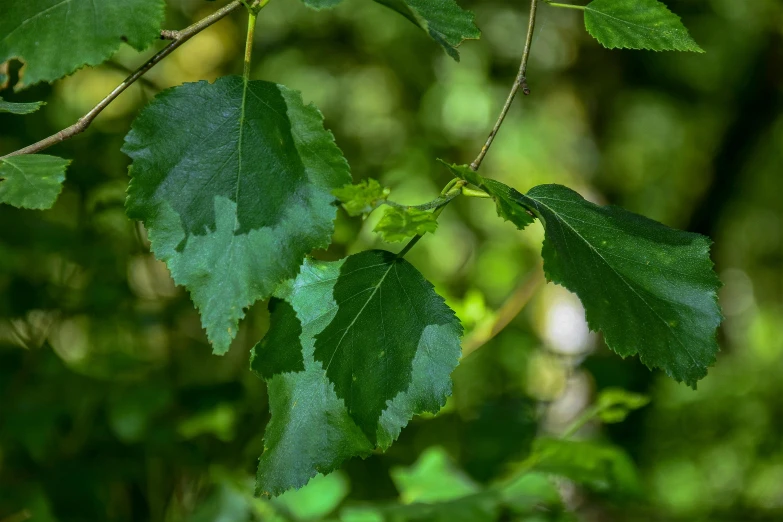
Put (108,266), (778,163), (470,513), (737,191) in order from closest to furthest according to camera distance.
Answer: (470,513) < (108,266) < (737,191) < (778,163)

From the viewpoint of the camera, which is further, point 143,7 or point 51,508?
point 51,508

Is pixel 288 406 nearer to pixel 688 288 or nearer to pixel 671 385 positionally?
pixel 688 288

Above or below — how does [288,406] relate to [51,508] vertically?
above

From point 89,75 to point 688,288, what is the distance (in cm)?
228

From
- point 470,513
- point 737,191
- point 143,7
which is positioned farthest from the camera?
point 737,191

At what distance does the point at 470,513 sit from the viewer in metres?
0.96

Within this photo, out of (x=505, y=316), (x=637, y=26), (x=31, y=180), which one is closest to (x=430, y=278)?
(x=505, y=316)

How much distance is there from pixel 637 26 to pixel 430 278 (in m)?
1.41

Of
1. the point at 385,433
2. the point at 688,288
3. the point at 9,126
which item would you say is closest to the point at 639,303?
the point at 688,288

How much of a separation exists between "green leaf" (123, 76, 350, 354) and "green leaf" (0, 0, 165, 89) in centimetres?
5

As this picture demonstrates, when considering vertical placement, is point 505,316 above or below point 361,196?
below

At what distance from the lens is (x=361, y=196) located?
47cm

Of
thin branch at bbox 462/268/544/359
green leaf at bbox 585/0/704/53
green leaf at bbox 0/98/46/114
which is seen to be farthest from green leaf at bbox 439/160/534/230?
thin branch at bbox 462/268/544/359

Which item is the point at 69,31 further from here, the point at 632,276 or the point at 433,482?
the point at 433,482
